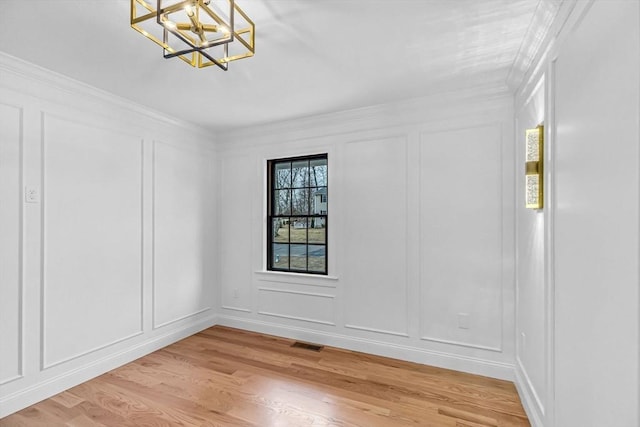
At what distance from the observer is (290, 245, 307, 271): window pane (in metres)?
3.84

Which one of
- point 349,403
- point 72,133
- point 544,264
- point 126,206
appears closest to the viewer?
point 544,264

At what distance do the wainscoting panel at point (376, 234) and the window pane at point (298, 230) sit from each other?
0.60 metres

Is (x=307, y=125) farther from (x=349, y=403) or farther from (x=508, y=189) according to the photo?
(x=349, y=403)

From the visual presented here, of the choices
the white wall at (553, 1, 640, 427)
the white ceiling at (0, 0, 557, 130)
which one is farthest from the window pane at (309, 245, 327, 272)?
the white wall at (553, 1, 640, 427)

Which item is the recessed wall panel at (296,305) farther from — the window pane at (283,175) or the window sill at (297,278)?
the window pane at (283,175)

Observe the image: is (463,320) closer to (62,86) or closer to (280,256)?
(280,256)

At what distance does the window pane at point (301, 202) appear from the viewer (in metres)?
3.82

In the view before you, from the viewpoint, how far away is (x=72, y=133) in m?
2.68

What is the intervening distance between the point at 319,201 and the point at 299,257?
747 millimetres

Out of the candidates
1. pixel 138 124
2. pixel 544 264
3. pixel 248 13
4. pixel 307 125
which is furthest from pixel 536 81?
pixel 138 124

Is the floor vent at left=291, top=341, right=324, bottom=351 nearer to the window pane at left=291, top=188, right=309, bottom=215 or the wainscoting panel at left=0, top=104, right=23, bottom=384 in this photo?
the window pane at left=291, top=188, right=309, bottom=215

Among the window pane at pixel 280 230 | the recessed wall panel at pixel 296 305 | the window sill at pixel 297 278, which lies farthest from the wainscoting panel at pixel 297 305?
the window pane at pixel 280 230

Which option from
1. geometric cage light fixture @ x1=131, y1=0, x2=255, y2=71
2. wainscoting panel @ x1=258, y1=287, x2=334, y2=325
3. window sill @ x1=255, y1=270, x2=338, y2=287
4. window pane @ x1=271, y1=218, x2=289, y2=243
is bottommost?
wainscoting panel @ x1=258, y1=287, x2=334, y2=325

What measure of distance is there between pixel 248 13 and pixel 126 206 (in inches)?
90.0
